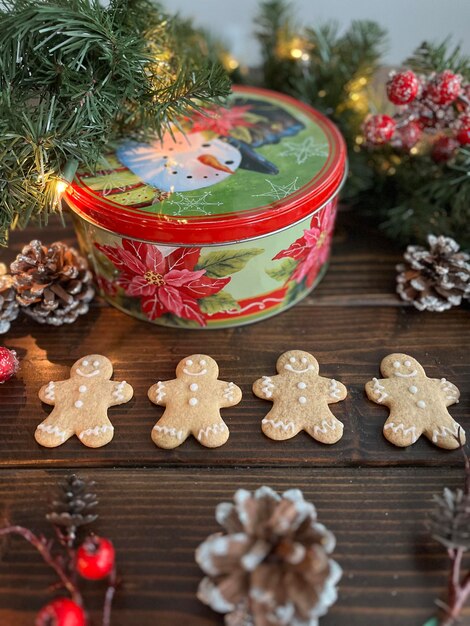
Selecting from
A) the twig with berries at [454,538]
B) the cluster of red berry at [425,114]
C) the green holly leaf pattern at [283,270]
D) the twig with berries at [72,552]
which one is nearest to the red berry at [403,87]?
the cluster of red berry at [425,114]

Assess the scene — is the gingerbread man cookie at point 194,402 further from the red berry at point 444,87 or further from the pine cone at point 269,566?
the red berry at point 444,87

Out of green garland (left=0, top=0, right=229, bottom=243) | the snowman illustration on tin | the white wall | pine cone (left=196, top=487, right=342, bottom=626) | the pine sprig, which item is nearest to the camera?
pine cone (left=196, top=487, right=342, bottom=626)

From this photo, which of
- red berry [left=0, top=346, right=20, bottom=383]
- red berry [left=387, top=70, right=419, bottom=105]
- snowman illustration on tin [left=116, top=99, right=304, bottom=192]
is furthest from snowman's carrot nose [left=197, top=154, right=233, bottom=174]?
red berry [left=0, top=346, right=20, bottom=383]

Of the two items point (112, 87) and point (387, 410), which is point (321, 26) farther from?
point (387, 410)

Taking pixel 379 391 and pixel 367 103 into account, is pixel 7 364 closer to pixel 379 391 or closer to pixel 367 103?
pixel 379 391

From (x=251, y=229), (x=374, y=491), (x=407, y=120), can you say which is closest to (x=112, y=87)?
(x=251, y=229)

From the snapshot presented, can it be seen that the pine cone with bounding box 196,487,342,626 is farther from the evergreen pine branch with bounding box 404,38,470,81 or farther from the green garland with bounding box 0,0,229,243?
the evergreen pine branch with bounding box 404,38,470,81
